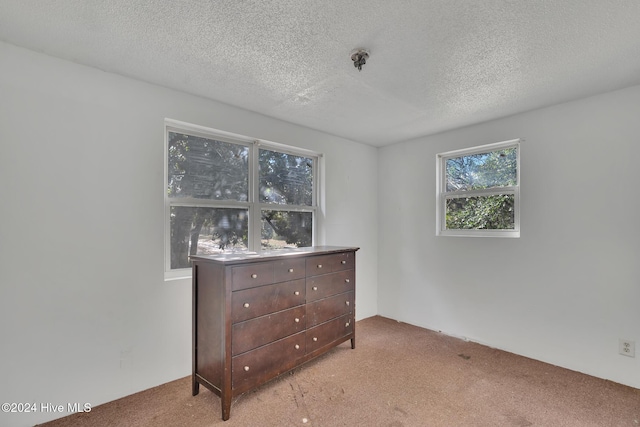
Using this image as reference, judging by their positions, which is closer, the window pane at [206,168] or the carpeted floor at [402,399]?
the carpeted floor at [402,399]

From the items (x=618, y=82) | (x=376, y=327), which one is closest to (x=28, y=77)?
(x=376, y=327)

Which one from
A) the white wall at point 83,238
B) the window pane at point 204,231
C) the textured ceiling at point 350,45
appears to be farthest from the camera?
the window pane at point 204,231

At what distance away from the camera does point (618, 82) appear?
86.1 inches

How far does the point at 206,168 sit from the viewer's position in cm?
258

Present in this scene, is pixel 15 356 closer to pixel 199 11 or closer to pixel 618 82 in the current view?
pixel 199 11

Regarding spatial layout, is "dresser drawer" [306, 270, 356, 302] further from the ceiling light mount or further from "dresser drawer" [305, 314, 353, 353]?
the ceiling light mount

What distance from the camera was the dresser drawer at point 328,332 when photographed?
2477 millimetres

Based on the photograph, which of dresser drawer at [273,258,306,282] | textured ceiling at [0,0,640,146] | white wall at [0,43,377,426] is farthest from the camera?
dresser drawer at [273,258,306,282]

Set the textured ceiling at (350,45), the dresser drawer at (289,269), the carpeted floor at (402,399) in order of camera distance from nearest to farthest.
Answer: the textured ceiling at (350,45)
the carpeted floor at (402,399)
the dresser drawer at (289,269)

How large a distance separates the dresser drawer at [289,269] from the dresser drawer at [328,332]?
50 centimetres

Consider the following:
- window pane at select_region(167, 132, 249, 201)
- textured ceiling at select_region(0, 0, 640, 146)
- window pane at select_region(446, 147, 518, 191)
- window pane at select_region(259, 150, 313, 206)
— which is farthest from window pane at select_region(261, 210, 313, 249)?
window pane at select_region(446, 147, 518, 191)

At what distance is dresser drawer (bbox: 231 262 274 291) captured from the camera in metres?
1.95

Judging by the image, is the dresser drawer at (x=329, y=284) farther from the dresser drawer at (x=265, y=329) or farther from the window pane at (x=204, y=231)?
the window pane at (x=204, y=231)

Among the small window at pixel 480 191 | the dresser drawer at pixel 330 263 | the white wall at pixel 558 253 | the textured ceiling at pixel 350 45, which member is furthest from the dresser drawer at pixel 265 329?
the small window at pixel 480 191
